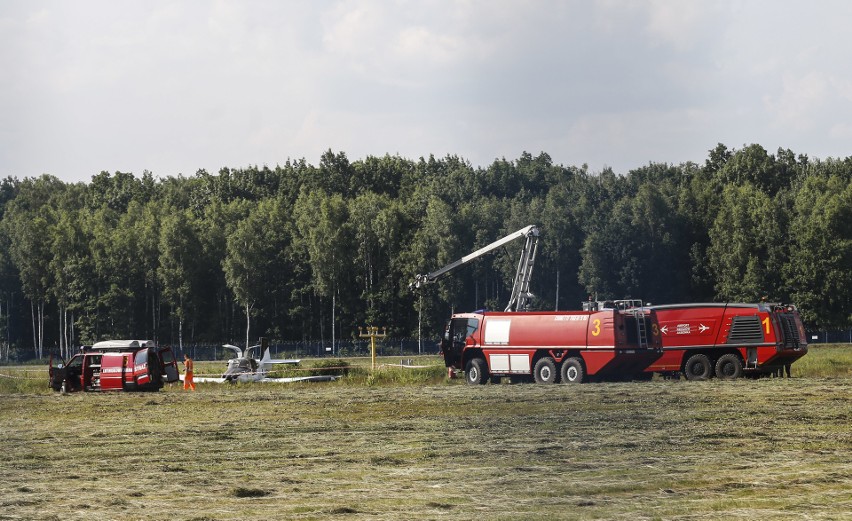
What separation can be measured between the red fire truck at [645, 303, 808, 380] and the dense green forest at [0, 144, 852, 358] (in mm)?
48338

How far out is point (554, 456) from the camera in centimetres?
1989

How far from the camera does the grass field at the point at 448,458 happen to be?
51.0ft

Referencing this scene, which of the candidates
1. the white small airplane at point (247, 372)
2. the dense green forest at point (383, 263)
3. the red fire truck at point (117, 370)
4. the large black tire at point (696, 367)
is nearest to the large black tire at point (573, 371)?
the large black tire at point (696, 367)

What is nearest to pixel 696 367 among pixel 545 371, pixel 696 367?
pixel 696 367

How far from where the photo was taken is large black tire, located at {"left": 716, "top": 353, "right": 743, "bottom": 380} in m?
42.1

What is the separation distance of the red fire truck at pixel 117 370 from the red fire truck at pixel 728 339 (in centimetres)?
1945

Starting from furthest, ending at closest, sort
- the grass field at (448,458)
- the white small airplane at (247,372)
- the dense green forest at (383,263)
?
the dense green forest at (383,263) < the white small airplane at (247,372) < the grass field at (448,458)

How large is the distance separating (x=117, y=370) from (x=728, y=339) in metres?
23.2

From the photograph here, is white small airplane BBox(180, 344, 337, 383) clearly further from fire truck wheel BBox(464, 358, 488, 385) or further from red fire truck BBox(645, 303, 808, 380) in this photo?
red fire truck BBox(645, 303, 808, 380)

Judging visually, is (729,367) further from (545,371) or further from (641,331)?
(545,371)

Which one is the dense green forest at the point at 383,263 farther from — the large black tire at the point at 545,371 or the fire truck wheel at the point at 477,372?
the large black tire at the point at 545,371

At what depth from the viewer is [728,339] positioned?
4234cm

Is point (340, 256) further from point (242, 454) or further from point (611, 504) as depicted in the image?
point (611, 504)

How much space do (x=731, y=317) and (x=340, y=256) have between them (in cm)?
6092
